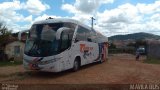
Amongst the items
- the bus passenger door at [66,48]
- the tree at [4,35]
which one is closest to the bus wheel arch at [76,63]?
the bus passenger door at [66,48]

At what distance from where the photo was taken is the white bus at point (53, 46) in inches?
693

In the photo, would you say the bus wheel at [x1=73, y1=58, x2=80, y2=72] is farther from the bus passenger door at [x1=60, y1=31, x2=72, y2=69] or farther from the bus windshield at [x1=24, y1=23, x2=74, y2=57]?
the bus windshield at [x1=24, y1=23, x2=74, y2=57]

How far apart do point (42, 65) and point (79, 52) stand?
382cm

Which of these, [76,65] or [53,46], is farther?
[76,65]

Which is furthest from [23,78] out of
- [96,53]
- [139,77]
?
[96,53]

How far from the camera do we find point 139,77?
18.3 meters

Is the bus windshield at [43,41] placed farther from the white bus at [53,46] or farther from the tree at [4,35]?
the tree at [4,35]

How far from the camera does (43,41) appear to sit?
58.9 feet

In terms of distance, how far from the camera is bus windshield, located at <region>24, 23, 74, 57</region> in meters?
17.7

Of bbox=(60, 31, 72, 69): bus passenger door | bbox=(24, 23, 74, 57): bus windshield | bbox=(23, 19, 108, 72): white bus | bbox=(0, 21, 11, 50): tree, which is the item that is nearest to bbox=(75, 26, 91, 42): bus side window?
bbox=(23, 19, 108, 72): white bus

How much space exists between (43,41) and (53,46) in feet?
2.33

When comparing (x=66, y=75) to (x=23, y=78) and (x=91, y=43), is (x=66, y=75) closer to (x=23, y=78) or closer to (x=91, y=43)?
(x=23, y=78)

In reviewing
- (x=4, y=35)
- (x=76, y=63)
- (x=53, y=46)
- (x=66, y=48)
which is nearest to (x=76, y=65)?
(x=76, y=63)

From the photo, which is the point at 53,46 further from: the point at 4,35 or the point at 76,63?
the point at 4,35
